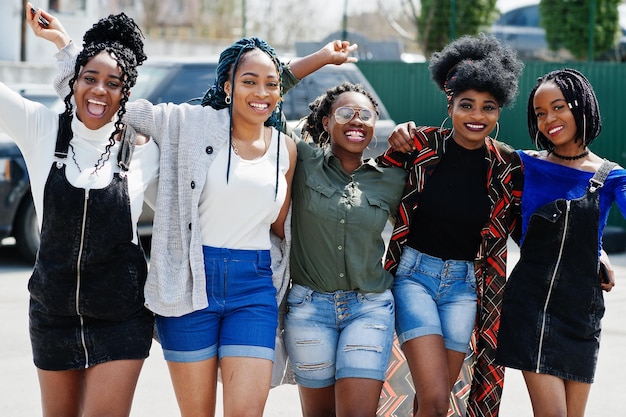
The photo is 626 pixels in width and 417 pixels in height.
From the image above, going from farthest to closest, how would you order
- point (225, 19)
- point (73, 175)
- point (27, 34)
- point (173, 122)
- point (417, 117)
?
point (225, 19), point (27, 34), point (417, 117), point (173, 122), point (73, 175)

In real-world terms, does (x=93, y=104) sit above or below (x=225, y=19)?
below

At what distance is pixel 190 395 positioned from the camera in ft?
13.1

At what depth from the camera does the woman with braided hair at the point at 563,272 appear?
413 centimetres

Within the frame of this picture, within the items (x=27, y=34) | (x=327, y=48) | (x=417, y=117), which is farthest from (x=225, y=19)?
(x=327, y=48)

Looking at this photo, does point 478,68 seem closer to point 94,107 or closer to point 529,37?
point 94,107

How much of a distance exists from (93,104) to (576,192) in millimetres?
2198

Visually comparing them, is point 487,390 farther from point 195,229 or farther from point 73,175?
point 73,175

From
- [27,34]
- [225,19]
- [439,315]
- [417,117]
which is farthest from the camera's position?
[225,19]

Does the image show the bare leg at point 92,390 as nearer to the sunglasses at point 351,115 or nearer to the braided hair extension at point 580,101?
the sunglasses at point 351,115

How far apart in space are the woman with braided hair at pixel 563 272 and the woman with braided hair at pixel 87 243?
1703 millimetres

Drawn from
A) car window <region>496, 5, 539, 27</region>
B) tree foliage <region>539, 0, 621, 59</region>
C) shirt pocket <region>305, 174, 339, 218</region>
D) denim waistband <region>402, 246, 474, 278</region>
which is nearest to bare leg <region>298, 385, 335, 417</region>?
denim waistband <region>402, 246, 474, 278</region>

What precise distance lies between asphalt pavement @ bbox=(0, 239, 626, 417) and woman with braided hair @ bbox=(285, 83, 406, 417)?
1.48 metres

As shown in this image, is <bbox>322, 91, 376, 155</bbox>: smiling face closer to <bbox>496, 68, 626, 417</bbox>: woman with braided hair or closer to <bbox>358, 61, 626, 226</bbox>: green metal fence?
<bbox>496, 68, 626, 417</bbox>: woman with braided hair

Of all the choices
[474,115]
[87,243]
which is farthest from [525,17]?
[87,243]
